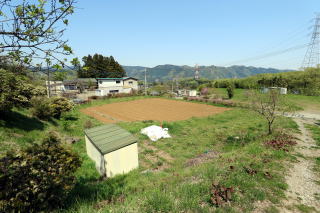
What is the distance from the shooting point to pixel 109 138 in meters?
5.82

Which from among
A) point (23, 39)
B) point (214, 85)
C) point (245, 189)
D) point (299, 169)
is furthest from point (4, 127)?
point (214, 85)

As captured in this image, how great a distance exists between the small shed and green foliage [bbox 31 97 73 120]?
8.09 metres

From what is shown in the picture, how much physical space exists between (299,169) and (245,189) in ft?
10.7

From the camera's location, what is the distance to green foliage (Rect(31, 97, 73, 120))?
37.0 feet


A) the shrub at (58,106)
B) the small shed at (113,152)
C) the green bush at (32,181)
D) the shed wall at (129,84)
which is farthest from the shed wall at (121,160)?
the shed wall at (129,84)

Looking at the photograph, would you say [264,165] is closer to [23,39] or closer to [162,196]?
[162,196]

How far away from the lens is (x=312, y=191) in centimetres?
404

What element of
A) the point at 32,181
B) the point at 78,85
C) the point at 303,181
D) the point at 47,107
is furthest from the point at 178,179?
the point at 78,85

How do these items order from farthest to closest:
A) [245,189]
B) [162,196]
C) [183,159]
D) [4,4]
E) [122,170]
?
[183,159]
[122,170]
[245,189]
[162,196]
[4,4]

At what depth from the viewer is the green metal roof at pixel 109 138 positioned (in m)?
5.32

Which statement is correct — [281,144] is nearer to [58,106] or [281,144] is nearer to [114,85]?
[58,106]

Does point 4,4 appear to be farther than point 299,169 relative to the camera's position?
No

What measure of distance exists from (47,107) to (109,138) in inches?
361

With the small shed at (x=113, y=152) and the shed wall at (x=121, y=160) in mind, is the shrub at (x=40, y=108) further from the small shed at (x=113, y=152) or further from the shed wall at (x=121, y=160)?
the shed wall at (x=121, y=160)
